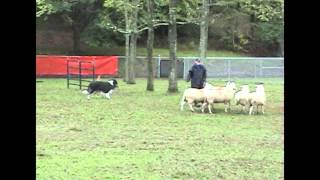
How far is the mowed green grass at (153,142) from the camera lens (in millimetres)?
7965

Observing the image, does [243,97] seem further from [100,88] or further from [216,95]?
[100,88]

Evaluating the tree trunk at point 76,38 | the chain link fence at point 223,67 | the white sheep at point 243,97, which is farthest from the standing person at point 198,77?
the tree trunk at point 76,38

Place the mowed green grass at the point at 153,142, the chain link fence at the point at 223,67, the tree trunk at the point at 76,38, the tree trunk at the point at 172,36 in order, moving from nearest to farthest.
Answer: the mowed green grass at the point at 153,142, the tree trunk at the point at 172,36, the chain link fence at the point at 223,67, the tree trunk at the point at 76,38

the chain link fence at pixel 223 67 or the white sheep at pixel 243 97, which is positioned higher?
the chain link fence at pixel 223 67

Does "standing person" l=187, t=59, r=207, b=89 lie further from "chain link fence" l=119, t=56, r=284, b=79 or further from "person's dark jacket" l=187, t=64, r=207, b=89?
"chain link fence" l=119, t=56, r=284, b=79

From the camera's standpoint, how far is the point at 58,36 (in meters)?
43.4

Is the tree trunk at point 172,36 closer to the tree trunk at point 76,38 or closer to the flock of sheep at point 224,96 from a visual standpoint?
the flock of sheep at point 224,96

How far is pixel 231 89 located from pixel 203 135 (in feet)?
17.1

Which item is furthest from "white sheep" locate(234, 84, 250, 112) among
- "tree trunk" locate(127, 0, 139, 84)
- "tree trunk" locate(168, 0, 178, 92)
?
"tree trunk" locate(127, 0, 139, 84)

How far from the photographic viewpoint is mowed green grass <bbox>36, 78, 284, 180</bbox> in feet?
26.1

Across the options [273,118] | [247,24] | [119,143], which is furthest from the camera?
[247,24]

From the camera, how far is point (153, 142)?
1087 centimetres
